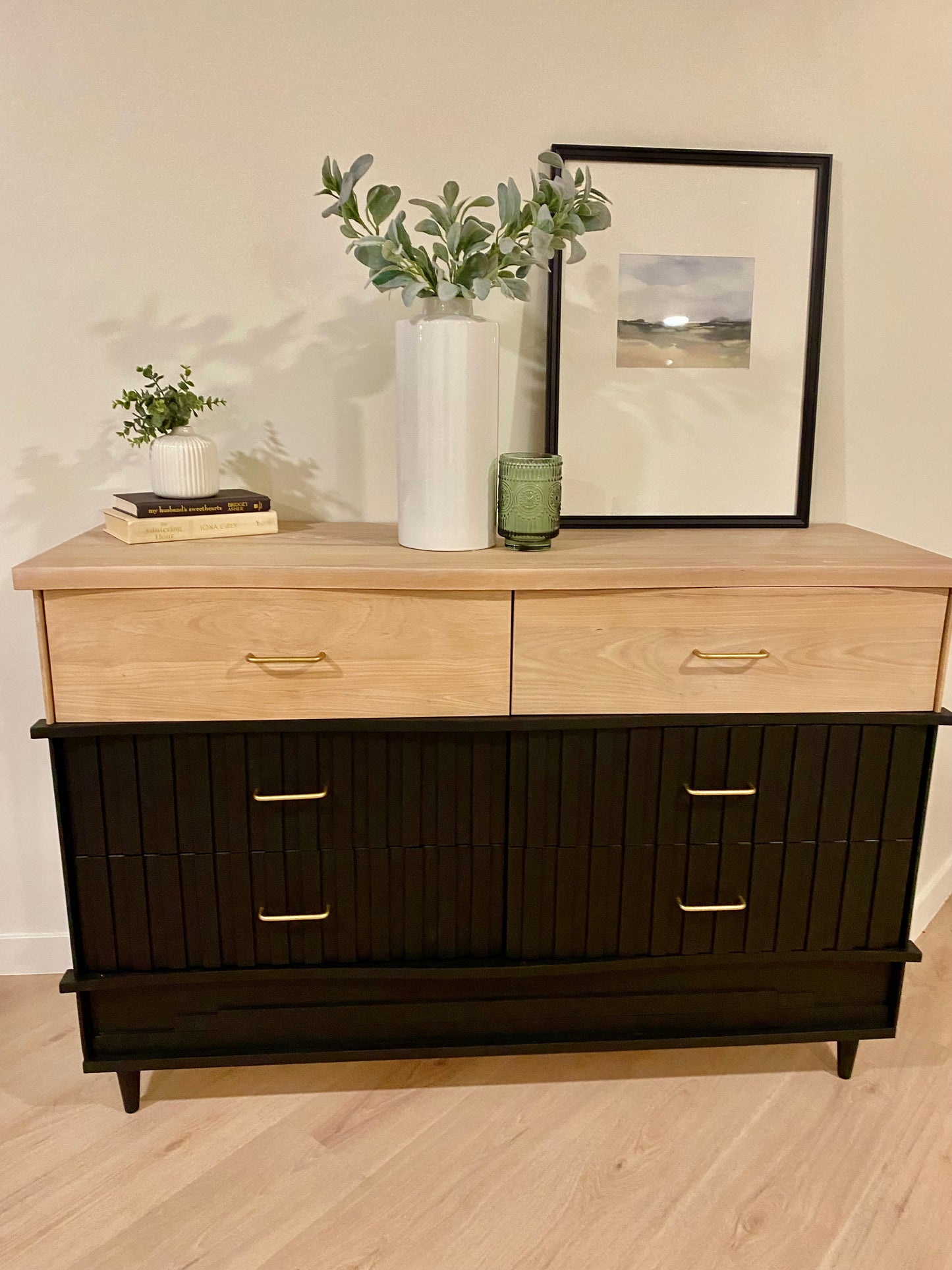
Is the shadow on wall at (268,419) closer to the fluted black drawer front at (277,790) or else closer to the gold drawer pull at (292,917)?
the fluted black drawer front at (277,790)

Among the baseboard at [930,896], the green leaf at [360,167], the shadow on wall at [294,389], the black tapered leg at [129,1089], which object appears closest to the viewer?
the green leaf at [360,167]

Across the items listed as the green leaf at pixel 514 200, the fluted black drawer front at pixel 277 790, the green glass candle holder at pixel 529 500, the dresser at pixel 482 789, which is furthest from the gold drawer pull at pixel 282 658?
the green leaf at pixel 514 200

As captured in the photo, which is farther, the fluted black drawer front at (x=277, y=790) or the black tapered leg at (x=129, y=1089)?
the black tapered leg at (x=129, y=1089)

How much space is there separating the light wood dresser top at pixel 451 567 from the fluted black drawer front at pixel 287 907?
1.34 feet

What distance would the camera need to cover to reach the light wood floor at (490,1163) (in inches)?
47.5

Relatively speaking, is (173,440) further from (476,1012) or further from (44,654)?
(476,1012)

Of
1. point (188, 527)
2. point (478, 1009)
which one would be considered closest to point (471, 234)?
point (188, 527)

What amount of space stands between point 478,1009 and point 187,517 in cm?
89

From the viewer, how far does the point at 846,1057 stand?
1.51 meters

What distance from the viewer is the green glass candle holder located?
1280 millimetres

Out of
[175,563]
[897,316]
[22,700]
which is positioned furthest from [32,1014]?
[897,316]

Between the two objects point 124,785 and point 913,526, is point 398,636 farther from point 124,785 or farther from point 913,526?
point 913,526

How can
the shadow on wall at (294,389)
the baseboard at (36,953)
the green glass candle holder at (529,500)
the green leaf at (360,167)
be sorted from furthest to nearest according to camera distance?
1. the baseboard at (36,953)
2. the shadow on wall at (294,389)
3. the green glass candle holder at (529,500)
4. the green leaf at (360,167)

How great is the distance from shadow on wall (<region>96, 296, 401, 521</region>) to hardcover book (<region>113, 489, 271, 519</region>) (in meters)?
0.17
